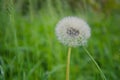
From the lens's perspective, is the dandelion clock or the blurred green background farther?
the blurred green background

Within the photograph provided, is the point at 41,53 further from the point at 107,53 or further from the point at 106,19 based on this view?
the point at 106,19

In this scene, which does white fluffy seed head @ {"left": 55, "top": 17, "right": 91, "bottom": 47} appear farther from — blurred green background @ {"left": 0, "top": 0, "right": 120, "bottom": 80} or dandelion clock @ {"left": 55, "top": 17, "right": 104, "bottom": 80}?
blurred green background @ {"left": 0, "top": 0, "right": 120, "bottom": 80}

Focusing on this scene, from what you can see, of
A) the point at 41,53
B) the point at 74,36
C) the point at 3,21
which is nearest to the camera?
the point at 74,36

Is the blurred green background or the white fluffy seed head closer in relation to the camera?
Answer: the white fluffy seed head

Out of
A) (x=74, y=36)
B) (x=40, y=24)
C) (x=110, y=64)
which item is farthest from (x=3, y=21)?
(x=40, y=24)

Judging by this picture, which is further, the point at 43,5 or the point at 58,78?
the point at 43,5

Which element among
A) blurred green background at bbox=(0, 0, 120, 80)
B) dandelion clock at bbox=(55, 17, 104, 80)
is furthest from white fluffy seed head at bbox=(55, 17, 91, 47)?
blurred green background at bbox=(0, 0, 120, 80)

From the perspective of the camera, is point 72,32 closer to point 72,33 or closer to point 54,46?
point 72,33
